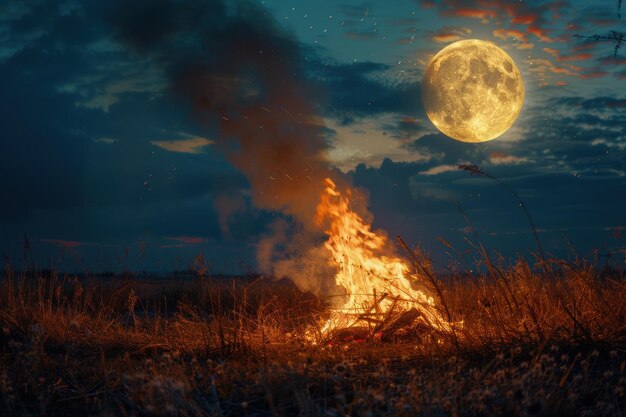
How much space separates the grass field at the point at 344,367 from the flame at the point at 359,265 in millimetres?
621

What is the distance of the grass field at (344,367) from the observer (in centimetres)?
386

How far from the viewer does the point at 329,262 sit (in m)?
8.95

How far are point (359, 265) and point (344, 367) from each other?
459 cm

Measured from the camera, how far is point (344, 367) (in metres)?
4.18

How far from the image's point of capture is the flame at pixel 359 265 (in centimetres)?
831

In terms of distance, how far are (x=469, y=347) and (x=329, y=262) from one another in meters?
3.28

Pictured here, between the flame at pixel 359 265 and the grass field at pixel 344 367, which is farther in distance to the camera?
the flame at pixel 359 265

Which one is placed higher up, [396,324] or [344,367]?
[344,367]

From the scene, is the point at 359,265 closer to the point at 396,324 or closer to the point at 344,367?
the point at 396,324

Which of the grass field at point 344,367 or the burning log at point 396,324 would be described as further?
the burning log at point 396,324

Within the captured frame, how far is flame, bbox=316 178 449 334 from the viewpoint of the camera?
27.3ft

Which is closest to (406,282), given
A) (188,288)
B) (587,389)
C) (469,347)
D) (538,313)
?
(538,313)

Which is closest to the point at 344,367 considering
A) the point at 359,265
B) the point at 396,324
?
the point at 396,324

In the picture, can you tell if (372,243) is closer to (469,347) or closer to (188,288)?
(469,347)
